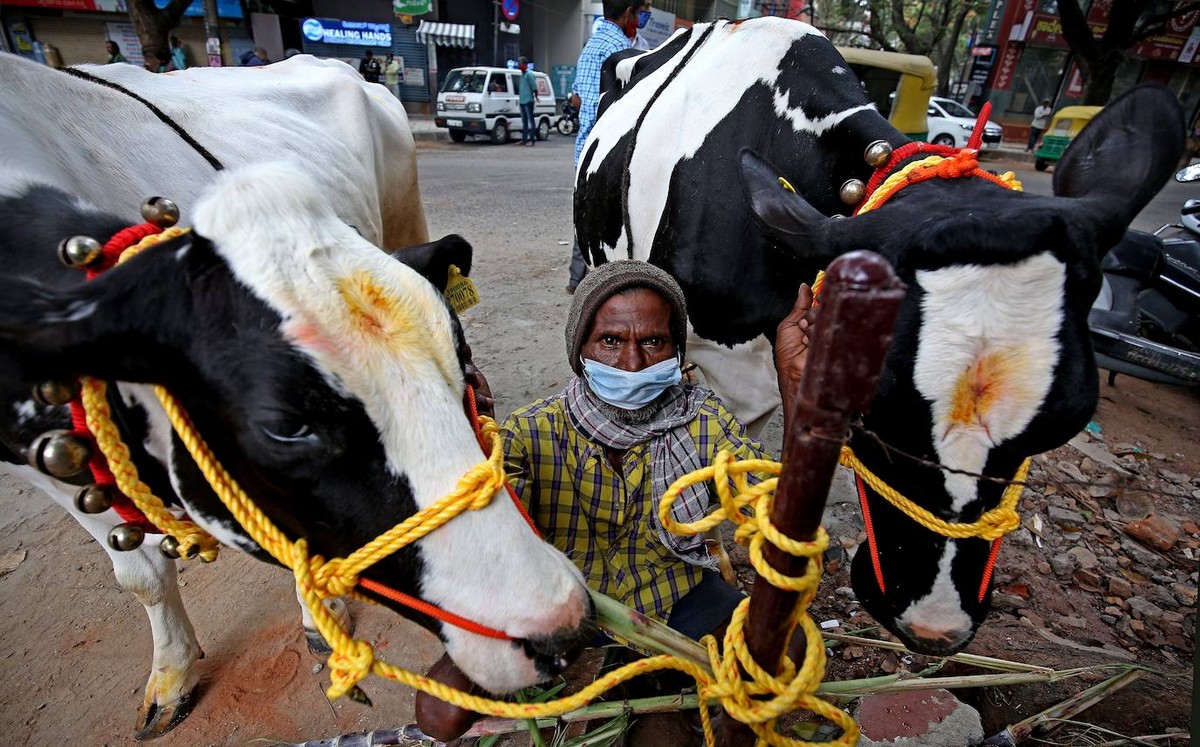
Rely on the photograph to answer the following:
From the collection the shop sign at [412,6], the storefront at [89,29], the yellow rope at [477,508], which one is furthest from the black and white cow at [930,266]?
the shop sign at [412,6]

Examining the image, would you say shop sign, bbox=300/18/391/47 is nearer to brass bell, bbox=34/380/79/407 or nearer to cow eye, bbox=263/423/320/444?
brass bell, bbox=34/380/79/407

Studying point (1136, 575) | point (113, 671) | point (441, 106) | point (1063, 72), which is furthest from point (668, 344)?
point (1063, 72)

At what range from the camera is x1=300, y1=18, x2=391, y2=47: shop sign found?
66.7ft

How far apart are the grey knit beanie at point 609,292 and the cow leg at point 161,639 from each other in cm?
153

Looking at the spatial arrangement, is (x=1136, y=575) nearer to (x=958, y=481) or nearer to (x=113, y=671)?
(x=958, y=481)

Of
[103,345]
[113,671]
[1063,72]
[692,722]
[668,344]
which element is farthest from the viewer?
[1063,72]

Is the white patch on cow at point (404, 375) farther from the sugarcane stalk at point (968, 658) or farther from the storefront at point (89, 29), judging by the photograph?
the storefront at point (89, 29)

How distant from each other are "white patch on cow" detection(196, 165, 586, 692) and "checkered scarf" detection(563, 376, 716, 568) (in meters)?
0.66

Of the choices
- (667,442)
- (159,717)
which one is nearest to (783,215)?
(667,442)

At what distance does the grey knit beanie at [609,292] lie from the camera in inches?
69.1

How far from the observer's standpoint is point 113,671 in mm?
→ 2186

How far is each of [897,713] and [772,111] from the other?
2220 mm

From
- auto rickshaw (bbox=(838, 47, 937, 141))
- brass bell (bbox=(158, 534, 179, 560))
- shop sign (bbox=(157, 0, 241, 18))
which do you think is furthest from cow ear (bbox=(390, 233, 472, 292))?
shop sign (bbox=(157, 0, 241, 18))

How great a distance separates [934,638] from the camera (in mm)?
1544
